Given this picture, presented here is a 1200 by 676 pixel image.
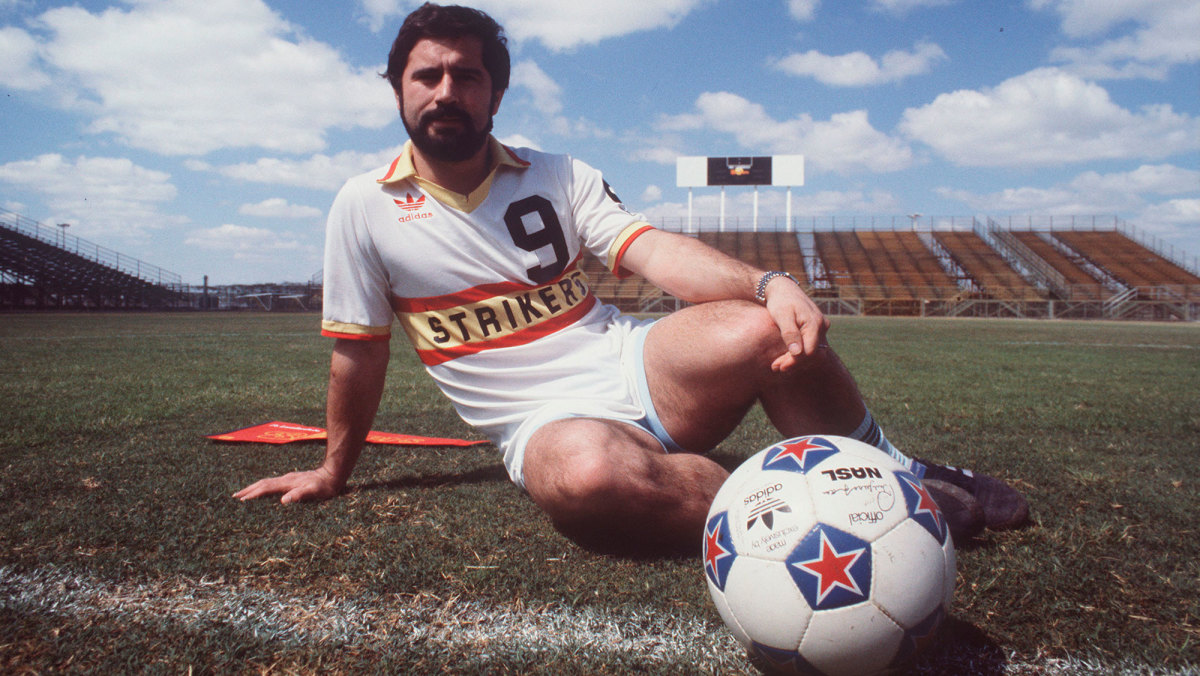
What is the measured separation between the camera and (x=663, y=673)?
1.36 metres

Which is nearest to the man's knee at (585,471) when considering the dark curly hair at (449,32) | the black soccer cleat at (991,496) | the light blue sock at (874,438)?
the light blue sock at (874,438)

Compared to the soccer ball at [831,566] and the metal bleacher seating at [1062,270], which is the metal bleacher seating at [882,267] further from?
the soccer ball at [831,566]

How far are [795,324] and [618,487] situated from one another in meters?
0.65

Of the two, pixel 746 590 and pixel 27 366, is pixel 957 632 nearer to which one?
pixel 746 590

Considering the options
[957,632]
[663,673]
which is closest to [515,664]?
[663,673]

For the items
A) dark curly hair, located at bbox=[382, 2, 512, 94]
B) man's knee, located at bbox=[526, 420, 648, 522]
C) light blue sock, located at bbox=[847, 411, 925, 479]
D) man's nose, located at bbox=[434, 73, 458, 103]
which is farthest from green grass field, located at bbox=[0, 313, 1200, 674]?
dark curly hair, located at bbox=[382, 2, 512, 94]

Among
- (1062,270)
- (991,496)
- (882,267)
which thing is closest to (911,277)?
(882,267)

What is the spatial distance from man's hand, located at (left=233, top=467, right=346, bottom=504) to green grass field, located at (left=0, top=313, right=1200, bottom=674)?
0.08m

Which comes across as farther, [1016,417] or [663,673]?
[1016,417]

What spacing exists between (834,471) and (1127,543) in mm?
1312

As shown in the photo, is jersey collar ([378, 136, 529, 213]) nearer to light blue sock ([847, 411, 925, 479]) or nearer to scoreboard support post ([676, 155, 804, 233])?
light blue sock ([847, 411, 925, 479])

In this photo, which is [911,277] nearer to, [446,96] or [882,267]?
[882,267]

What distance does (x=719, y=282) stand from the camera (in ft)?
7.02

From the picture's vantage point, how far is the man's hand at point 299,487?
243 cm
